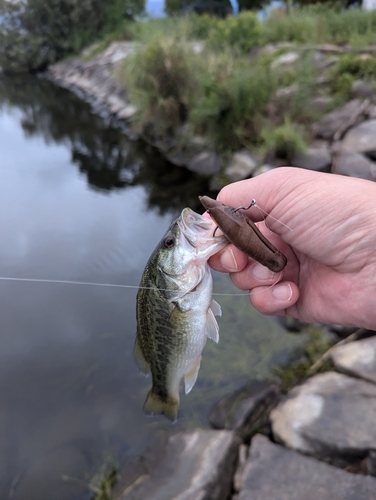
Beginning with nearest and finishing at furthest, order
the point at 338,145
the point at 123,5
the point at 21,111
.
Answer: the point at 338,145
the point at 21,111
the point at 123,5

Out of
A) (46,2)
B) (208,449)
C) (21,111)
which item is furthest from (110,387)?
(46,2)

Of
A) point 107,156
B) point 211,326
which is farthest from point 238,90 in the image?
point 211,326

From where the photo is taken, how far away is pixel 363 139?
7785mm

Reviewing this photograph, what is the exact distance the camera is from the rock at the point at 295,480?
2.96 metres

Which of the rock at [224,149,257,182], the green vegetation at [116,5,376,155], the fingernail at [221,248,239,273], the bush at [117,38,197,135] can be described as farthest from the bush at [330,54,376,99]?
the fingernail at [221,248,239,273]

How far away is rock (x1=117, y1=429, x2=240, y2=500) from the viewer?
10.7 feet

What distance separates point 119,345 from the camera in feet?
17.5

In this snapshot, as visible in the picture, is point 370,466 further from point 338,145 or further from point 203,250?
point 338,145

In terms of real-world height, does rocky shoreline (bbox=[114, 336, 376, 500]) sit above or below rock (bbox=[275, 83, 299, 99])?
below

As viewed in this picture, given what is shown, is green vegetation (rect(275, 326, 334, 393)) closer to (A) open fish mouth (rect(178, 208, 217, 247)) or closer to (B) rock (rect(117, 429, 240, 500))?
(B) rock (rect(117, 429, 240, 500))

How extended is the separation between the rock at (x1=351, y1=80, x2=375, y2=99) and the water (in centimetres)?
457

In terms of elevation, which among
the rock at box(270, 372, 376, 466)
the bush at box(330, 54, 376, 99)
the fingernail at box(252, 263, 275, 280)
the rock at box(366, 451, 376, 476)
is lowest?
the rock at box(270, 372, 376, 466)

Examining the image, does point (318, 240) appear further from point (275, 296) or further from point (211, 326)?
point (211, 326)

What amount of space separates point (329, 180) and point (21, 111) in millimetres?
22654
